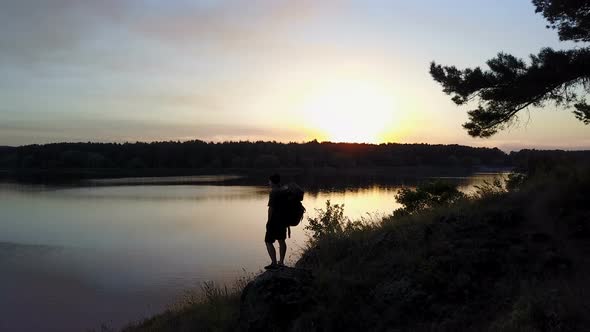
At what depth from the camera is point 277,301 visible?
766 cm

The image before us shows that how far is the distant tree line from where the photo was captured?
418 feet

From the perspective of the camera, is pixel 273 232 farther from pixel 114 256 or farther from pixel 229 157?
pixel 229 157

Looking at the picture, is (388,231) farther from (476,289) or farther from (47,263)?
(47,263)

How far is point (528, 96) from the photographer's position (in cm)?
1023

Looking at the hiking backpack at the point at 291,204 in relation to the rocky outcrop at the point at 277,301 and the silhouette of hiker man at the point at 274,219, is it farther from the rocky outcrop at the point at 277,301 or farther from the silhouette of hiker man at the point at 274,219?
the rocky outcrop at the point at 277,301

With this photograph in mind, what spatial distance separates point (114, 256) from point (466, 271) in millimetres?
21024

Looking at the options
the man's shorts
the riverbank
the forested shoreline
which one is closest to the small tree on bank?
the riverbank

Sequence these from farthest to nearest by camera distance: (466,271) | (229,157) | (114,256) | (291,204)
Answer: (229,157) → (114,256) → (291,204) → (466,271)

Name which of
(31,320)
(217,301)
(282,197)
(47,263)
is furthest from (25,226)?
(282,197)

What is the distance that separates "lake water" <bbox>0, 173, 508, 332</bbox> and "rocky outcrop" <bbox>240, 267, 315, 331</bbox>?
918cm

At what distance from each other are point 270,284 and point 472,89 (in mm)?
6522

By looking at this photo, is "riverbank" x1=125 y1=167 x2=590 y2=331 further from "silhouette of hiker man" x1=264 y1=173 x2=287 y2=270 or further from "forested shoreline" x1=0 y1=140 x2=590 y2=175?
"forested shoreline" x1=0 y1=140 x2=590 y2=175

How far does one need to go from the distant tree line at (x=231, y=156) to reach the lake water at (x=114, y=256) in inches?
3352

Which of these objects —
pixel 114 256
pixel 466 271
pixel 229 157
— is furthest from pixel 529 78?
pixel 229 157
